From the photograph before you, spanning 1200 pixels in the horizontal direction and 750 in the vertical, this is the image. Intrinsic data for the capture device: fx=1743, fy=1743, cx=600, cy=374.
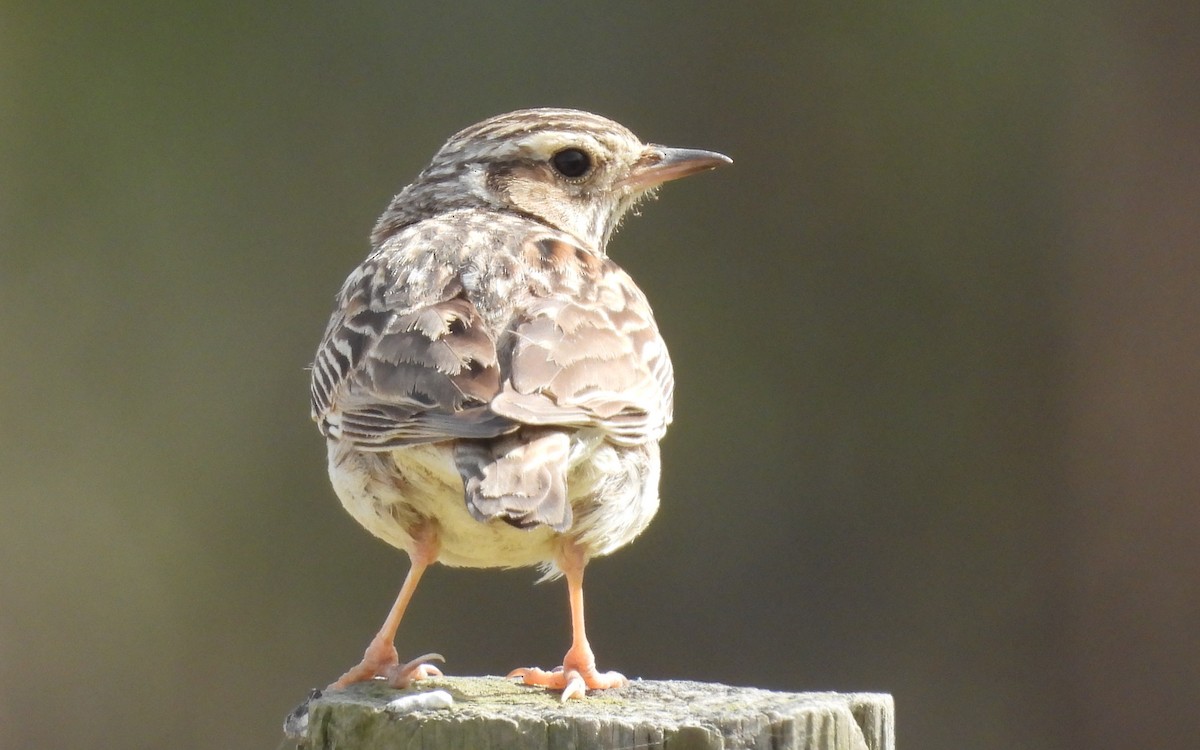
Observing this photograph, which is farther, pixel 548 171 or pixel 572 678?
pixel 548 171

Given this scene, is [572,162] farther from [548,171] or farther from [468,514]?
[468,514]

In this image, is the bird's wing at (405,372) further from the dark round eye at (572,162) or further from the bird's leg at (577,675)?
the dark round eye at (572,162)

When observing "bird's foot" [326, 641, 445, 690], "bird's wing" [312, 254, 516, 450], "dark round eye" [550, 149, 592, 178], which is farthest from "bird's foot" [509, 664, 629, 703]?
"dark round eye" [550, 149, 592, 178]

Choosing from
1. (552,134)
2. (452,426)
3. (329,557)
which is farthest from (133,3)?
(452,426)

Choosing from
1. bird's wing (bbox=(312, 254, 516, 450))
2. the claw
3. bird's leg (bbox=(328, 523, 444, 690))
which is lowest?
the claw

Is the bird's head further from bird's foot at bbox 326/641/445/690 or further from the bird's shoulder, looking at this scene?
bird's foot at bbox 326/641/445/690

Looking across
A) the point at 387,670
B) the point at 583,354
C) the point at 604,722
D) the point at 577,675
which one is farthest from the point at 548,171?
the point at 604,722
